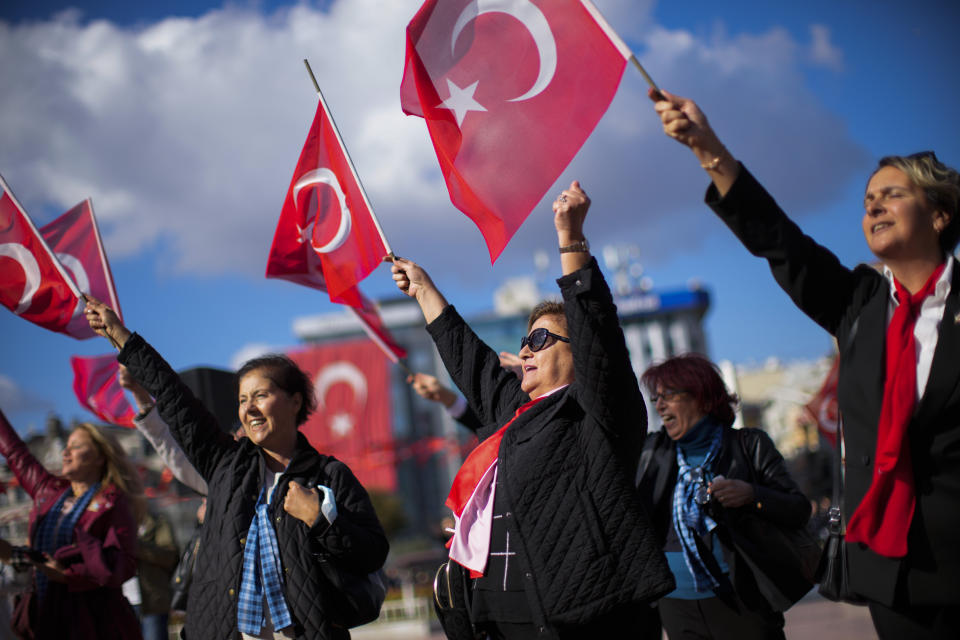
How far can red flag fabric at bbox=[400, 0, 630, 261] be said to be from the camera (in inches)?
118

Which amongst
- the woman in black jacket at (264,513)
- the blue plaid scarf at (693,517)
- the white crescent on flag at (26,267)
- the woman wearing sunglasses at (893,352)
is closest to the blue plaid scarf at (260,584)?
the woman in black jacket at (264,513)

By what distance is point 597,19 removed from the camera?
2.80 meters

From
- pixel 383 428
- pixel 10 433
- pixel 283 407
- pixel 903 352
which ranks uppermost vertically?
pixel 383 428

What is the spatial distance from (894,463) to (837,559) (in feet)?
1.31

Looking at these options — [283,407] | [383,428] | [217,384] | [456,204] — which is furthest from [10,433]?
[383,428]

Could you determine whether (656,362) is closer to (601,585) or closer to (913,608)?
(601,585)

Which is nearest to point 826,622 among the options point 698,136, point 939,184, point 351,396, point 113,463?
point 113,463

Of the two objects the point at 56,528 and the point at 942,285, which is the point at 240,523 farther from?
the point at 942,285

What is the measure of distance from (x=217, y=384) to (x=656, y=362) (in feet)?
9.83

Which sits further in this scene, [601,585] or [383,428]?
[383,428]

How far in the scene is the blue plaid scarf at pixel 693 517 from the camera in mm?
3807

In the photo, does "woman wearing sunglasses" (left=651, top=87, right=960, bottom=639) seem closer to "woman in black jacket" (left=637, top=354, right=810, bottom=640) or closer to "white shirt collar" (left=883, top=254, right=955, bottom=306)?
"white shirt collar" (left=883, top=254, right=955, bottom=306)

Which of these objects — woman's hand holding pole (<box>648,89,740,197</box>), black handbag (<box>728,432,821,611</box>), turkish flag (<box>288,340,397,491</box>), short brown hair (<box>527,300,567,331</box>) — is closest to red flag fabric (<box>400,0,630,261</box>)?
short brown hair (<box>527,300,567,331</box>)

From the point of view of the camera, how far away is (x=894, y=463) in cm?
196
